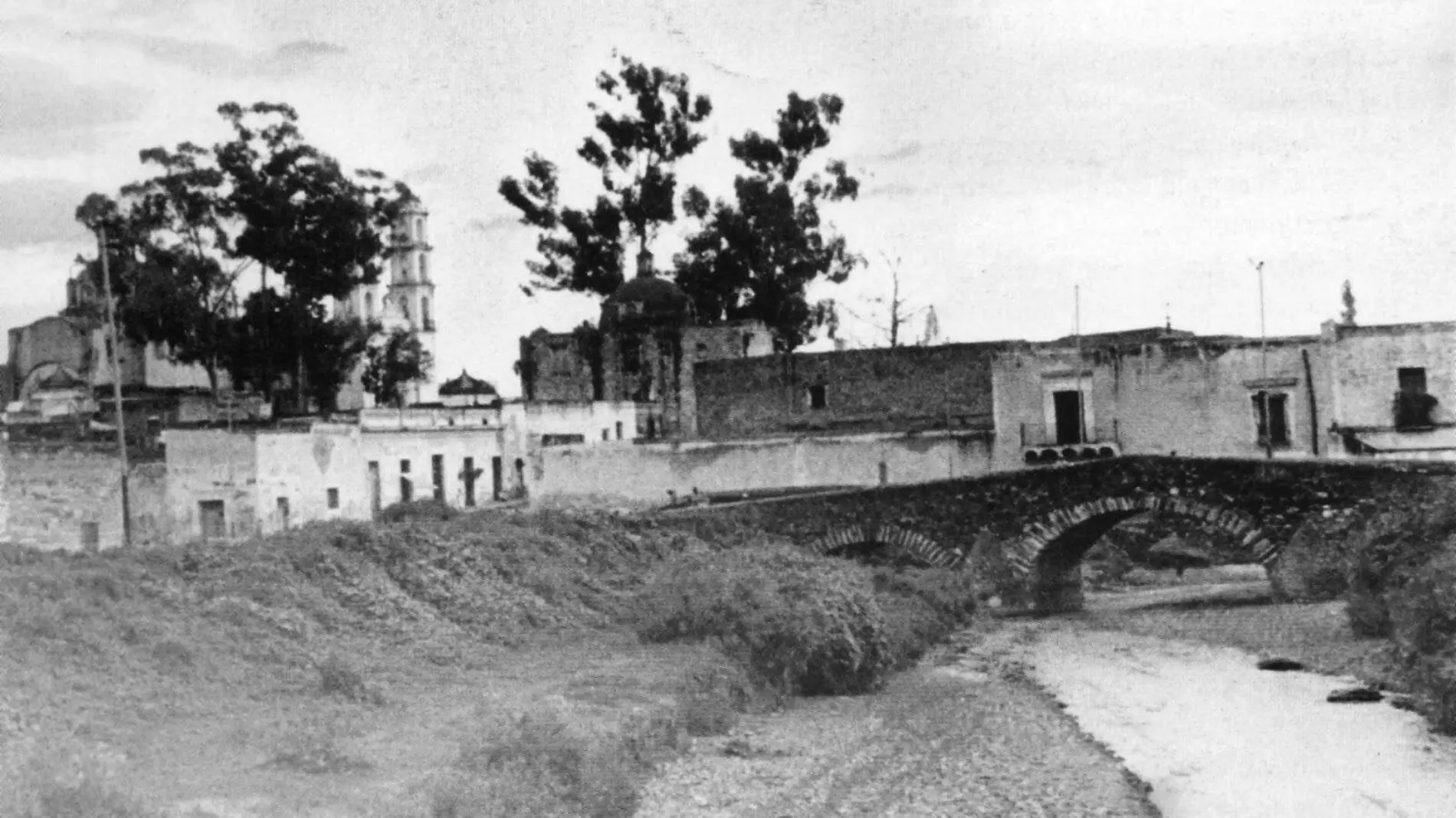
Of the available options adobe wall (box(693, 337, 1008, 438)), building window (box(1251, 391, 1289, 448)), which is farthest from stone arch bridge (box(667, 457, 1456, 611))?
adobe wall (box(693, 337, 1008, 438))

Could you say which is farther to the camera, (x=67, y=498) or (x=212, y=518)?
(x=212, y=518)

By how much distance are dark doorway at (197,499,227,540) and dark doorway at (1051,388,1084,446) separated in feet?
58.8

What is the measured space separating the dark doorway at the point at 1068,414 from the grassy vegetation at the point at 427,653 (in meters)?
11.3

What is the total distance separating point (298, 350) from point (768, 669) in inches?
720

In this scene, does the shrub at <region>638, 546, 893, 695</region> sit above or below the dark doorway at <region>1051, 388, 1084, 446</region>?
below

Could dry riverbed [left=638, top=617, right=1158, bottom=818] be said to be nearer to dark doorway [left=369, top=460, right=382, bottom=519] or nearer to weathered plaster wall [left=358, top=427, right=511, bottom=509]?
dark doorway [left=369, top=460, right=382, bottom=519]

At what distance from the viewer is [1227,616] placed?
2977 cm

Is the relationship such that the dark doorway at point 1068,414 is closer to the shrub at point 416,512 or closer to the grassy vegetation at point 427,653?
the grassy vegetation at point 427,653

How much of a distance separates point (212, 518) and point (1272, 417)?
70.9 feet

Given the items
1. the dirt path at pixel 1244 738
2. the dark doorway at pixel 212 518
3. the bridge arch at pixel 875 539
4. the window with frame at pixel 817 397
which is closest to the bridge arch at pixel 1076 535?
the bridge arch at pixel 875 539

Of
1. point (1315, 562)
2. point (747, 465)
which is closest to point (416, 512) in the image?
point (747, 465)

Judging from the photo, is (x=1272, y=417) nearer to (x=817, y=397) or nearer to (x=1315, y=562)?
(x=1315, y=562)

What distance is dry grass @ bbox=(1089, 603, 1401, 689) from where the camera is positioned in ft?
77.4

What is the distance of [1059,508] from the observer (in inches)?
1246
